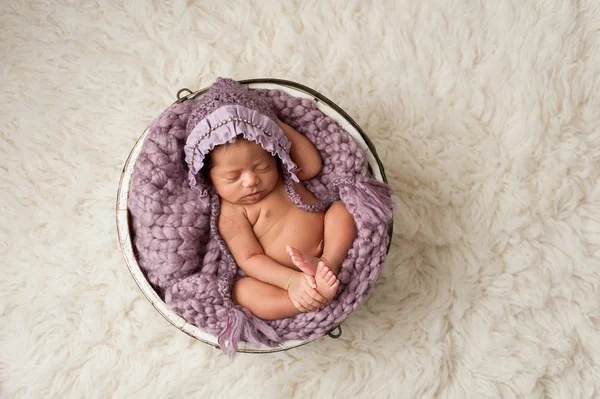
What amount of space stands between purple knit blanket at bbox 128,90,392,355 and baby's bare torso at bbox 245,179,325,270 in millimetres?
97

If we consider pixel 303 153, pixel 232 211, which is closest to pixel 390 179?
pixel 303 153

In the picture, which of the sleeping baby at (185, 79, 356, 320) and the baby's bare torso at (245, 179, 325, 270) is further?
the baby's bare torso at (245, 179, 325, 270)

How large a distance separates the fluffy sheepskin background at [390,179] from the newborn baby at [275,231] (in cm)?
29

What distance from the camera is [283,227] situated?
4.17 ft

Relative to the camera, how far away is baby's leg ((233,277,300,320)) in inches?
46.5

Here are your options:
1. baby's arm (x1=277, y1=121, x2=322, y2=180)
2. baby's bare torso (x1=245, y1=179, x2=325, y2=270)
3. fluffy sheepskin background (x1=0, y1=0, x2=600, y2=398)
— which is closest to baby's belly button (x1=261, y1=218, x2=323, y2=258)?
baby's bare torso (x1=245, y1=179, x2=325, y2=270)

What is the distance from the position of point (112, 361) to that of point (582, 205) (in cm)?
125

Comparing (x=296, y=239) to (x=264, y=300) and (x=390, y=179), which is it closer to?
(x=264, y=300)

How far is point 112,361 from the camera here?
1.45 metres

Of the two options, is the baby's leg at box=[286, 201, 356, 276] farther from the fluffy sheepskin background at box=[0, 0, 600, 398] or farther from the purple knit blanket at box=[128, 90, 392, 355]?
the fluffy sheepskin background at box=[0, 0, 600, 398]

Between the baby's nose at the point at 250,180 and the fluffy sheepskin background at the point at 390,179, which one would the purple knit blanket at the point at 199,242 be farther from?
the fluffy sheepskin background at the point at 390,179

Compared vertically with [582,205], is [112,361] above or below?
below

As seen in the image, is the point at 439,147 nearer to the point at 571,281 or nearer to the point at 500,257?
the point at 500,257

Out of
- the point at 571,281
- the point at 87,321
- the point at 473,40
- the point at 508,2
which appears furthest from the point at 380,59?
the point at 87,321
